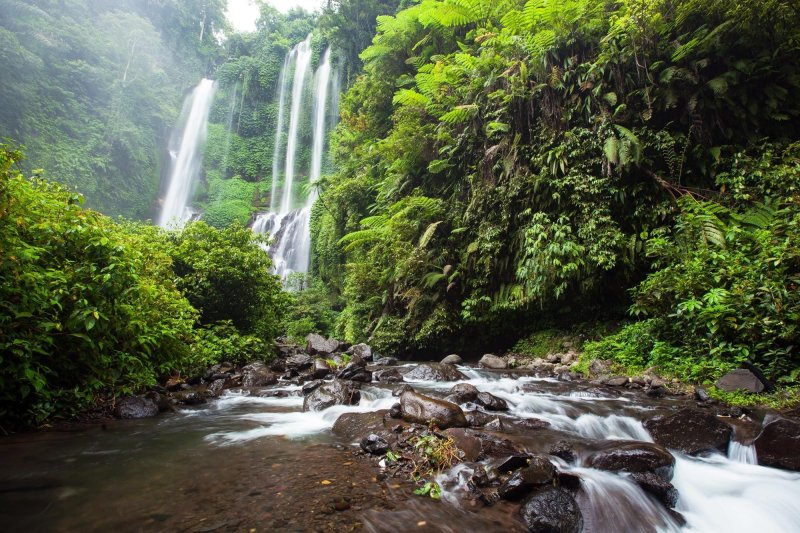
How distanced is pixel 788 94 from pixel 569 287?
567 cm

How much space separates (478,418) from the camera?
4.70 m

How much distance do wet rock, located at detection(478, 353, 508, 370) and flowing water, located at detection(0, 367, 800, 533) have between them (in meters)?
4.31

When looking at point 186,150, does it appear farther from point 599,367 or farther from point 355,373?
point 599,367

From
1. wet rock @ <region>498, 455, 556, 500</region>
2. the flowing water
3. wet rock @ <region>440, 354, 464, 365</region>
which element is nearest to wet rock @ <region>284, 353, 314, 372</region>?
wet rock @ <region>440, 354, 464, 365</region>

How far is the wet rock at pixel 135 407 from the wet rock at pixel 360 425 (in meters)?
2.55

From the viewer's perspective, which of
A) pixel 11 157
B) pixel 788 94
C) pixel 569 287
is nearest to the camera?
pixel 11 157

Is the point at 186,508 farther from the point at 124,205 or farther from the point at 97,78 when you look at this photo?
the point at 97,78

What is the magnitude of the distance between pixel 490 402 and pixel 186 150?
37460 millimetres

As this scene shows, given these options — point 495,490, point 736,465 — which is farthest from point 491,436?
point 736,465

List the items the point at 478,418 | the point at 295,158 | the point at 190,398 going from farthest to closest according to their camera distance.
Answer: the point at 295,158, the point at 190,398, the point at 478,418

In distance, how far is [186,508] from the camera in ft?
8.54

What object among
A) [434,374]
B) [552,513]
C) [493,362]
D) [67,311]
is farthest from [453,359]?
[67,311]

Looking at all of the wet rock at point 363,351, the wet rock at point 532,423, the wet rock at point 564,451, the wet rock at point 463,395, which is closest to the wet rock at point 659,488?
the wet rock at point 564,451

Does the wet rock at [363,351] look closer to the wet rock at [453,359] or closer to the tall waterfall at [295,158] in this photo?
the wet rock at [453,359]
